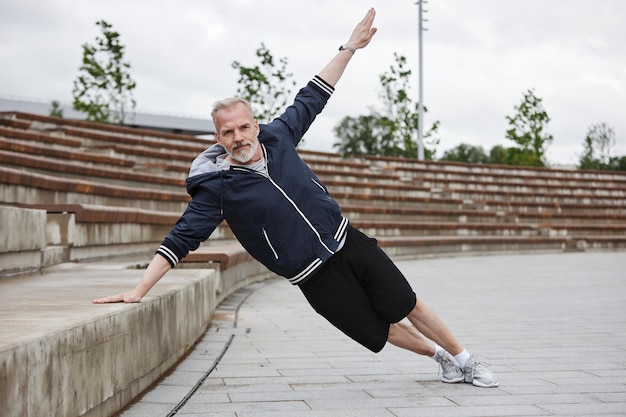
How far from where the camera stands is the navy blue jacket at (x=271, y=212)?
3.12 meters

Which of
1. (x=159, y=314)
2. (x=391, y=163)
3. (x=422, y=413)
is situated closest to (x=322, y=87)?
(x=159, y=314)

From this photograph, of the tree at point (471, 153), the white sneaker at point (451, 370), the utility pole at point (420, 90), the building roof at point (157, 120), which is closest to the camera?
the white sneaker at point (451, 370)

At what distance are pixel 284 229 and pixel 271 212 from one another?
92mm

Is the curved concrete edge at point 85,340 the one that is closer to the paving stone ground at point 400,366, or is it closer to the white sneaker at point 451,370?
the paving stone ground at point 400,366

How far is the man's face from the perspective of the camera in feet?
10.1

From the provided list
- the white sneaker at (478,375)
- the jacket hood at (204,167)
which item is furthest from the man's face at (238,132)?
the white sneaker at (478,375)

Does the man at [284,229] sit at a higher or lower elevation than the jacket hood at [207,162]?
lower

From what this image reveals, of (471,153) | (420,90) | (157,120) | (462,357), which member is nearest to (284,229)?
(462,357)

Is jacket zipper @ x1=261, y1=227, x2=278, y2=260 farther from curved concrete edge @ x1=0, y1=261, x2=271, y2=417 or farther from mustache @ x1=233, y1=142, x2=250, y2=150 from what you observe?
curved concrete edge @ x1=0, y1=261, x2=271, y2=417

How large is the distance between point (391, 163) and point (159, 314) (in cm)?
1798

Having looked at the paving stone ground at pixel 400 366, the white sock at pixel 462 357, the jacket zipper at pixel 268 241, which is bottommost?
the paving stone ground at pixel 400 366

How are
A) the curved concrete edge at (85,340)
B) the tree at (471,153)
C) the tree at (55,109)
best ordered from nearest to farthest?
the curved concrete edge at (85,340)
the tree at (55,109)
the tree at (471,153)

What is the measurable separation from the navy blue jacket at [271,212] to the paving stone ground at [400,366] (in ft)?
2.07

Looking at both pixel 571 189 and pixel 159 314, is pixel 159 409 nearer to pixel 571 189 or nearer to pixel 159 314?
pixel 159 314
